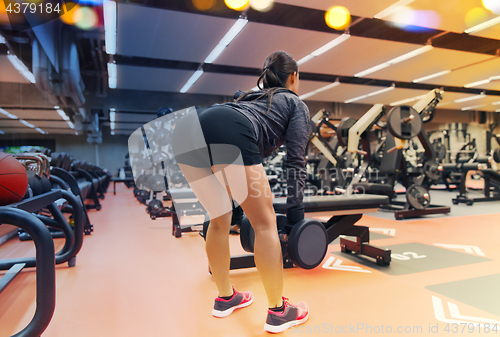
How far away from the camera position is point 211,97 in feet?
35.1

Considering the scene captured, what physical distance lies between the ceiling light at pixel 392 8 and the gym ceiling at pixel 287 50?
0.42 feet

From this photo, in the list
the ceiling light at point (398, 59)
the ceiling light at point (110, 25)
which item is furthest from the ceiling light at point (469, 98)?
the ceiling light at point (110, 25)

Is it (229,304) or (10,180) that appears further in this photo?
(229,304)

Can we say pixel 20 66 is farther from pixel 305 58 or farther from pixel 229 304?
pixel 229 304

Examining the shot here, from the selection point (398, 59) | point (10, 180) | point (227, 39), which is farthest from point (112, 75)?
point (10, 180)

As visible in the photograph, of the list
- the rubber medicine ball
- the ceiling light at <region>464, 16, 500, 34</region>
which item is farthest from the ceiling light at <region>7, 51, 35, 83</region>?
the ceiling light at <region>464, 16, 500, 34</region>

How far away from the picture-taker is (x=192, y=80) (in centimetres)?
889

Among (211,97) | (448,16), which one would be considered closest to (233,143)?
→ (448,16)

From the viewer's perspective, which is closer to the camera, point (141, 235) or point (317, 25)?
point (141, 235)

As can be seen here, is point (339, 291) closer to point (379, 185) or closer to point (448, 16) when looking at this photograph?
point (379, 185)

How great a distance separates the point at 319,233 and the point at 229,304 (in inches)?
23.2

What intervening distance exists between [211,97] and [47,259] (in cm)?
1015

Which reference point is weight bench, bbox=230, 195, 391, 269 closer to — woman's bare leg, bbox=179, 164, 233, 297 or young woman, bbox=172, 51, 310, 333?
young woman, bbox=172, 51, 310, 333

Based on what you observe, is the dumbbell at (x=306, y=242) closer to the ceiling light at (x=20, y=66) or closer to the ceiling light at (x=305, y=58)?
the ceiling light at (x=305, y=58)
